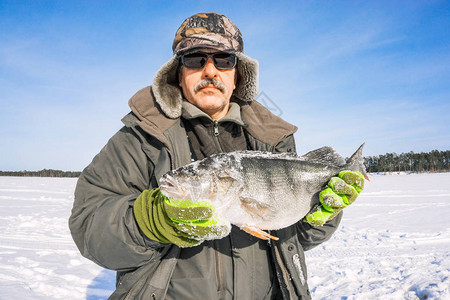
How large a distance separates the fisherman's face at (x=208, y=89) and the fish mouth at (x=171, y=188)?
856 mm

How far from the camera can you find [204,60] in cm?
267

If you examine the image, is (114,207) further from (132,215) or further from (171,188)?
(171,188)

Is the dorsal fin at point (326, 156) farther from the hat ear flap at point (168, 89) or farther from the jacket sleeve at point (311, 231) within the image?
the hat ear flap at point (168, 89)

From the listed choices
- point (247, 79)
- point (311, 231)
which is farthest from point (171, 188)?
point (247, 79)

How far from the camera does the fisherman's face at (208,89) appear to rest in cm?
260

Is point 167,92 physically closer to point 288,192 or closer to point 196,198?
point 196,198

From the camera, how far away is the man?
1938mm

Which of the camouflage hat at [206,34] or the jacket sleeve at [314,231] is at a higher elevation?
the camouflage hat at [206,34]

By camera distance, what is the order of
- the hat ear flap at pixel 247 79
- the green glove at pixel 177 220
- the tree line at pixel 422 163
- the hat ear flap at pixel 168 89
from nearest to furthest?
the green glove at pixel 177 220
the hat ear flap at pixel 168 89
the hat ear flap at pixel 247 79
the tree line at pixel 422 163

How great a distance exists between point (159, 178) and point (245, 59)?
148cm

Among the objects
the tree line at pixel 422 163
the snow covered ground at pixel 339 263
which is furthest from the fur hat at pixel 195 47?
the tree line at pixel 422 163

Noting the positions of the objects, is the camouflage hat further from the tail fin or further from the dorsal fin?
the tail fin

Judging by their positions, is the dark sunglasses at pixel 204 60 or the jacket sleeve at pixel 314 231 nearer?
the jacket sleeve at pixel 314 231

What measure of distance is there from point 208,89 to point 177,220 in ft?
3.94
